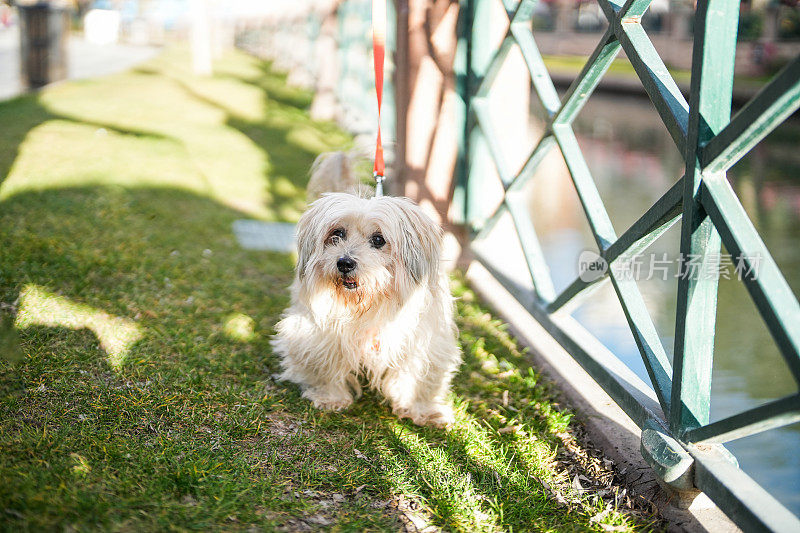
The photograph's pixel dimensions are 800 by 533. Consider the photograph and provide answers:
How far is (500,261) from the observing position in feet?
16.9

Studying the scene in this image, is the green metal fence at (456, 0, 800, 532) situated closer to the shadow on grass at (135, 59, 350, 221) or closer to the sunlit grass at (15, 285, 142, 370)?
the sunlit grass at (15, 285, 142, 370)

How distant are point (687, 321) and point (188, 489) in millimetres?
1864

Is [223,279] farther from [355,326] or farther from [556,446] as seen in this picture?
[556,446]

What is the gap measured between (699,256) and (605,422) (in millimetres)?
1125

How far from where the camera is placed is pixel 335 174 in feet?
13.1

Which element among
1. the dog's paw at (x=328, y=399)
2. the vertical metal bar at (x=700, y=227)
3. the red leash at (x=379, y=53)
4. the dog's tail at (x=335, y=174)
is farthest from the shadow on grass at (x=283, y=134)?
the vertical metal bar at (x=700, y=227)

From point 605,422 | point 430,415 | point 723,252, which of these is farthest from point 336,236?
point 723,252

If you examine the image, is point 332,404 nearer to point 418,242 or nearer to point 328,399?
point 328,399

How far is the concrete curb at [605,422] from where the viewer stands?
256cm

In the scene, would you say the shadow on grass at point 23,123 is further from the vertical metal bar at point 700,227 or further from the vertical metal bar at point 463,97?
the vertical metal bar at point 700,227

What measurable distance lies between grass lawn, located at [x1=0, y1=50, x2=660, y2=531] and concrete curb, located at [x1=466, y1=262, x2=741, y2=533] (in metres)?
0.08

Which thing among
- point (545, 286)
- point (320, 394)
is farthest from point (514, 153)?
point (320, 394)

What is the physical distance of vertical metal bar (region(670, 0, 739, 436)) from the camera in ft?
7.46

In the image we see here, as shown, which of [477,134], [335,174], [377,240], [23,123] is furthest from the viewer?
[23,123]
